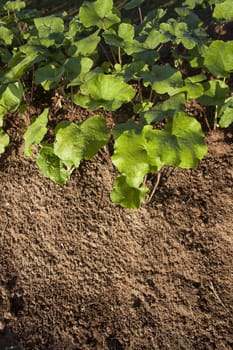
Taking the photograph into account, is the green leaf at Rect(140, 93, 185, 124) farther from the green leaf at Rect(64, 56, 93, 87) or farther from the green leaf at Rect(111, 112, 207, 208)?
the green leaf at Rect(64, 56, 93, 87)

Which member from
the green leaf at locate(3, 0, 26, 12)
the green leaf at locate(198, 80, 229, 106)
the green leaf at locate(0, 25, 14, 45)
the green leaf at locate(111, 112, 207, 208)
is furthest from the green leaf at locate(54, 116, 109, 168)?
the green leaf at locate(3, 0, 26, 12)

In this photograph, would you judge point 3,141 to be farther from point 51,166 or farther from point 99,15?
point 99,15

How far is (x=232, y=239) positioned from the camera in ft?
6.95

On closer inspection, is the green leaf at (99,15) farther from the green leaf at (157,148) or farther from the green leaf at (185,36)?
the green leaf at (157,148)

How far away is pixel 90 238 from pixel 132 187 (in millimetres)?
401

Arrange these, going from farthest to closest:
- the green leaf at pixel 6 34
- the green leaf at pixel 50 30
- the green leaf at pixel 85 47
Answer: the green leaf at pixel 6 34 < the green leaf at pixel 50 30 < the green leaf at pixel 85 47

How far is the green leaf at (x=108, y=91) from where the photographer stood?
2.10 m

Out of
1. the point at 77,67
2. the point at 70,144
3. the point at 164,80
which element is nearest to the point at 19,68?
the point at 77,67

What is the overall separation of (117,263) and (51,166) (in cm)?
64

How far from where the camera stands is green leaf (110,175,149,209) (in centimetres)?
207

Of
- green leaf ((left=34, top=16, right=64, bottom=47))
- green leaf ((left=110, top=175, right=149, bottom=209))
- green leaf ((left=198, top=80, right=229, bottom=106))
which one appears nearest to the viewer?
green leaf ((left=110, top=175, right=149, bottom=209))

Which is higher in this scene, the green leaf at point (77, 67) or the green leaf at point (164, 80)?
the green leaf at point (77, 67)

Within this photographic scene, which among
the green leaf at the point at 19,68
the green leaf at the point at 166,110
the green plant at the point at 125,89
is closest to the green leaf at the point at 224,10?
the green plant at the point at 125,89

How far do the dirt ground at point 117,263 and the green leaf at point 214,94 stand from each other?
0.92ft
